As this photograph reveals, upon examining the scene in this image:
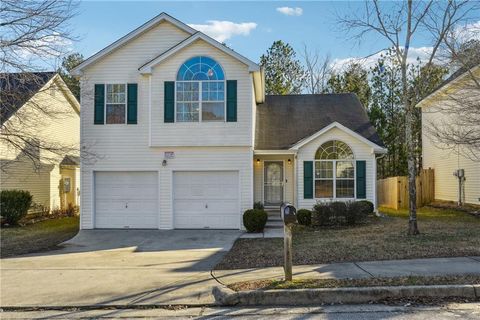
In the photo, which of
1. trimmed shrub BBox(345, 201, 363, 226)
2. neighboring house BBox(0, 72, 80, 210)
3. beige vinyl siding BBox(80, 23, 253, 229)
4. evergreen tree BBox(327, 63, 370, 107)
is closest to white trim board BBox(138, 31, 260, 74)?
beige vinyl siding BBox(80, 23, 253, 229)

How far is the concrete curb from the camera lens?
6.68 meters

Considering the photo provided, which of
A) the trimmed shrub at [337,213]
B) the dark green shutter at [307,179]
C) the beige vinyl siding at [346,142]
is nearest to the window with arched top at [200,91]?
the beige vinyl siding at [346,142]

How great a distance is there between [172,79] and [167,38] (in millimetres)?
1976

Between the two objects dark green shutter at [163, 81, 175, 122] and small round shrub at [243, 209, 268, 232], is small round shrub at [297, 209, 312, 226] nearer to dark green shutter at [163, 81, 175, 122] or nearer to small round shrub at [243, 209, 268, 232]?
small round shrub at [243, 209, 268, 232]

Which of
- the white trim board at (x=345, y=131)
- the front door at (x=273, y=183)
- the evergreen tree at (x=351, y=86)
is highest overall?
the evergreen tree at (x=351, y=86)

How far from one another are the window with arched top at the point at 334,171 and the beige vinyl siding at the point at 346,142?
173 millimetres

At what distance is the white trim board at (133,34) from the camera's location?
54.1ft

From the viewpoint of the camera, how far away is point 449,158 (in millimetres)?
21922

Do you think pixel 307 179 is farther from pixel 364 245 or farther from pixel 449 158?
pixel 449 158

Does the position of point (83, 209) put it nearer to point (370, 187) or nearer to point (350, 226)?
point (350, 226)

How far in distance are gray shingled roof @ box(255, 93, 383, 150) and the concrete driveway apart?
559 cm

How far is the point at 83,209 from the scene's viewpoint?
16.4m

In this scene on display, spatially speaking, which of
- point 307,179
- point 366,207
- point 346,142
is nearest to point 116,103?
point 307,179

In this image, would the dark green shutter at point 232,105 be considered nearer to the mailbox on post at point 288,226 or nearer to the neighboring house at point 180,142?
the neighboring house at point 180,142
